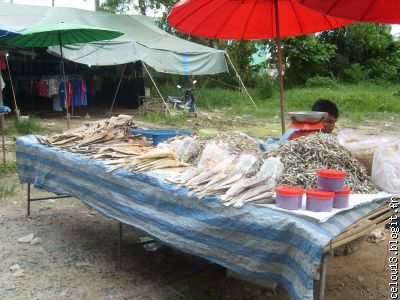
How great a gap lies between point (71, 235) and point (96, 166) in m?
1.33

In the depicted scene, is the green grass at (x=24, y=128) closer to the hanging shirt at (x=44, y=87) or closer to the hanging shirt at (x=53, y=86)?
the hanging shirt at (x=53, y=86)

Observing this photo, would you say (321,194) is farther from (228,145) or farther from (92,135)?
(92,135)

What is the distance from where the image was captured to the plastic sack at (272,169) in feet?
8.41

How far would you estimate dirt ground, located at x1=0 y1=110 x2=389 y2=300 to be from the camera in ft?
11.0

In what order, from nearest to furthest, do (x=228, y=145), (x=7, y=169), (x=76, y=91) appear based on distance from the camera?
(x=228, y=145)
(x=7, y=169)
(x=76, y=91)

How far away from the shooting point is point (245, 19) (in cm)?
473

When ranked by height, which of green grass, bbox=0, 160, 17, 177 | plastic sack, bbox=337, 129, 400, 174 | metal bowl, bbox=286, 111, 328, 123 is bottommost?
green grass, bbox=0, 160, 17, 177

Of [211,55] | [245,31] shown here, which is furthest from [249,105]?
[245,31]

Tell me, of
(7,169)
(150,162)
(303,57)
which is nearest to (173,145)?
(150,162)

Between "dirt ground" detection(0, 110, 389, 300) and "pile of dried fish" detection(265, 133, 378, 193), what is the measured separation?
107 centimetres

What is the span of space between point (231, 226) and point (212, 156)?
0.80 m

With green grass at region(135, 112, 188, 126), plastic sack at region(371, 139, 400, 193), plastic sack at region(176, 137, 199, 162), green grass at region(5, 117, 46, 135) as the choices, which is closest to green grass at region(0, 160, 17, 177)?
green grass at region(5, 117, 46, 135)

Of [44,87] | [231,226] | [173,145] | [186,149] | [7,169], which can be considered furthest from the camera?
[44,87]

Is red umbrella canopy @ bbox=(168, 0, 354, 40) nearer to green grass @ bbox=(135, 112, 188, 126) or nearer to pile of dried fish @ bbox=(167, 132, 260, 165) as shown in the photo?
pile of dried fish @ bbox=(167, 132, 260, 165)
